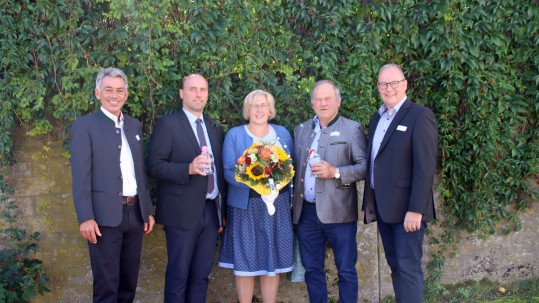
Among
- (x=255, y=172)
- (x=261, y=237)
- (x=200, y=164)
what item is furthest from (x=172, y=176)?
(x=261, y=237)

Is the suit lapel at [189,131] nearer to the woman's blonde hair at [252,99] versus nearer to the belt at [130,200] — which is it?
the woman's blonde hair at [252,99]

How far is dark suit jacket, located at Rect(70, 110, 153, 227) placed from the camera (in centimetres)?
375

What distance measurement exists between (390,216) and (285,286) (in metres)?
1.80

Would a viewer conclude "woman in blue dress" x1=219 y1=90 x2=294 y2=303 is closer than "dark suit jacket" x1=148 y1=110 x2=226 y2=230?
No

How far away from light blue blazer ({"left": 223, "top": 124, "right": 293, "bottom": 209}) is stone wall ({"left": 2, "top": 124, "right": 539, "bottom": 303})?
1139 millimetres

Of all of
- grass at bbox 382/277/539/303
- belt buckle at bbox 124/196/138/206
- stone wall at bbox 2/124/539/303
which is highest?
belt buckle at bbox 124/196/138/206

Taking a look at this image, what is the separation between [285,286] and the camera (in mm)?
5293

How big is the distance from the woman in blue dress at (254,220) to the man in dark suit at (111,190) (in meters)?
0.76

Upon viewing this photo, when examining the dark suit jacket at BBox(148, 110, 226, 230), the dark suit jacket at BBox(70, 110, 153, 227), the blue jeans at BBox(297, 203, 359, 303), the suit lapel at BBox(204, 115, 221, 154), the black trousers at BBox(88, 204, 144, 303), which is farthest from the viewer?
the suit lapel at BBox(204, 115, 221, 154)

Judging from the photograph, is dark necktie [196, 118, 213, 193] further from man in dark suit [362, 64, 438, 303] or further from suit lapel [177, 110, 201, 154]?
man in dark suit [362, 64, 438, 303]

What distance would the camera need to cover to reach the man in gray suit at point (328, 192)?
4246 millimetres

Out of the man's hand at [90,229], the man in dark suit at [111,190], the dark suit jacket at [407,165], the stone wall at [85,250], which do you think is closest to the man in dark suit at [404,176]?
the dark suit jacket at [407,165]

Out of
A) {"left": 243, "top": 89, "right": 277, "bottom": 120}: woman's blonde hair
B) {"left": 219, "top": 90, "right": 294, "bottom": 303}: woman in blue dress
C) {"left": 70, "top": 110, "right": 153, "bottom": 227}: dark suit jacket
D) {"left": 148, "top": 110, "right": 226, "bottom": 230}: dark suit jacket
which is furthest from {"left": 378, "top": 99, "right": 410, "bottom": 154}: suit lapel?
{"left": 70, "top": 110, "right": 153, "bottom": 227}: dark suit jacket

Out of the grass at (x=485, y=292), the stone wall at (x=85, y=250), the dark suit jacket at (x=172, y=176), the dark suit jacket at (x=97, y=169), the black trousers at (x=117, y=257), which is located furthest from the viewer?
the grass at (x=485, y=292)
